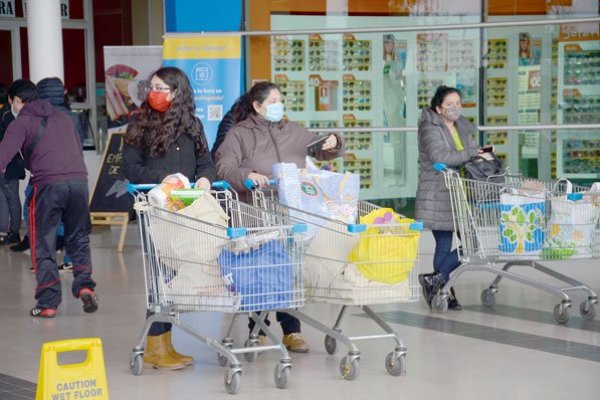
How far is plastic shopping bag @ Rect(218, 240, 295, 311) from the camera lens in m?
6.63

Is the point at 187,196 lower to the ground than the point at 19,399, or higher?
higher

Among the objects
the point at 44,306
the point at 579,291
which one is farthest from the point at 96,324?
the point at 579,291

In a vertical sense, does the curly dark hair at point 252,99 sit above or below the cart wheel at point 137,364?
above

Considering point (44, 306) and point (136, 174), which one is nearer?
point (136, 174)

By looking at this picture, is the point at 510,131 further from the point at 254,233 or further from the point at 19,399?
the point at 19,399

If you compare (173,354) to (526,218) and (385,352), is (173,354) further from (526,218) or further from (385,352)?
(526,218)

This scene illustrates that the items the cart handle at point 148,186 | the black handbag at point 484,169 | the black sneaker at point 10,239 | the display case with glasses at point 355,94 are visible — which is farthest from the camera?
the black sneaker at point 10,239

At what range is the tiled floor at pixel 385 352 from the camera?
265 inches

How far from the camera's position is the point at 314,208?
7125 mm

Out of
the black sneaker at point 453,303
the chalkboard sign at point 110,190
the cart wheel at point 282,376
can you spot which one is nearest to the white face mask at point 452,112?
the black sneaker at point 453,303

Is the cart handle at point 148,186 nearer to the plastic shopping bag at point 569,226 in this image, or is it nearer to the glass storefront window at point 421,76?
the plastic shopping bag at point 569,226

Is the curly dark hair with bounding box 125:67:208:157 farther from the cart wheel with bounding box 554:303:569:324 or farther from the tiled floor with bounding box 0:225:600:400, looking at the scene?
the cart wheel with bounding box 554:303:569:324

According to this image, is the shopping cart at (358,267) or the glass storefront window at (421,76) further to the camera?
the glass storefront window at (421,76)

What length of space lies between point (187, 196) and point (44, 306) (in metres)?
2.82
